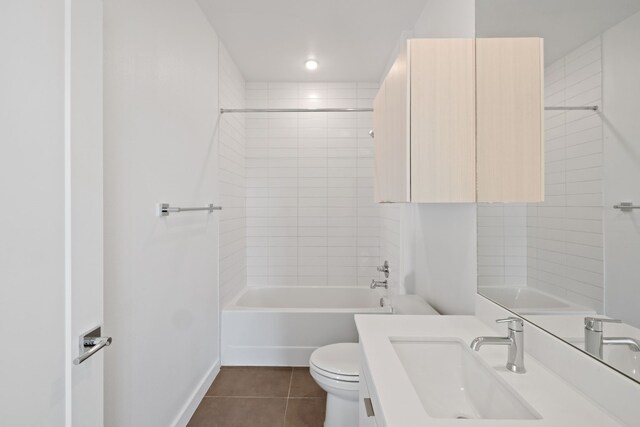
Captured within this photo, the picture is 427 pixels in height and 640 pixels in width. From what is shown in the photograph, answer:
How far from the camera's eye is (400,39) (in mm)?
2643

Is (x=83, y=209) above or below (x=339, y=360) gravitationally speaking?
above

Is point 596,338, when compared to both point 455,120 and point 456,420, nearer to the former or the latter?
point 456,420

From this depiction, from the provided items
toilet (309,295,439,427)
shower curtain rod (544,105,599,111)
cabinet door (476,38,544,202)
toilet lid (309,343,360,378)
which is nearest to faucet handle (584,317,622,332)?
cabinet door (476,38,544,202)

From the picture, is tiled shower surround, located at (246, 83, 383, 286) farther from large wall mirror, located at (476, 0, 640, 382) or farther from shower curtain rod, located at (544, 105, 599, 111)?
shower curtain rod, located at (544, 105, 599, 111)

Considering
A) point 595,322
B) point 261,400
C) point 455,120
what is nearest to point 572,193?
point 595,322

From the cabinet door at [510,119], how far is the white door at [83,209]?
1288 millimetres

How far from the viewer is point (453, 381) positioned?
1.14m

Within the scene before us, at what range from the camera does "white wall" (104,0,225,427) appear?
1.33 meters

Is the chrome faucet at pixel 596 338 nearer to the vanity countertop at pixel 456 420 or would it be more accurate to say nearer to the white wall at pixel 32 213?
the vanity countertop at pixel 456 420

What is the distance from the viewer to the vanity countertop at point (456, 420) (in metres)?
0.74

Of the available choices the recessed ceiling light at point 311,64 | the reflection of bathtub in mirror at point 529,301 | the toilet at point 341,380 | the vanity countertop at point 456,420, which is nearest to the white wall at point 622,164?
the reflection of bathtub in mirror at point 529,301

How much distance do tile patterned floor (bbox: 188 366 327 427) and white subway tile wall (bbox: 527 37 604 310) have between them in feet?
5.58

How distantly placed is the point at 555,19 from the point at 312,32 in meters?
1.96

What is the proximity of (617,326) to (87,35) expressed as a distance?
1468mm
